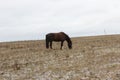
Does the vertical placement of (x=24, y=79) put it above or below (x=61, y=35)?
below

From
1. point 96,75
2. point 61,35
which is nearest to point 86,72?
point 96,75

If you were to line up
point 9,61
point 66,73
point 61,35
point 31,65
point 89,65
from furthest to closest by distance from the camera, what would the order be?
point 61,35, point 9,61, point 31,65, point 89,65, point 66,73

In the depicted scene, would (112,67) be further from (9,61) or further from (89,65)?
(9,61)

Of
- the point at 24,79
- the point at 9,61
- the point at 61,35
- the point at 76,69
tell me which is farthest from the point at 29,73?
the point at 61,35

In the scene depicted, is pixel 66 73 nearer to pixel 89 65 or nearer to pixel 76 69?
pixel 76 69

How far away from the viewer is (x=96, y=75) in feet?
64.1

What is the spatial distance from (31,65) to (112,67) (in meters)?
6.82

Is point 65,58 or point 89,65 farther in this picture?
point 65,58

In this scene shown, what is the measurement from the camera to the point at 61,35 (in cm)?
3816

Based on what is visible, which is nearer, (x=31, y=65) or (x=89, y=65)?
(x=89, y=65)

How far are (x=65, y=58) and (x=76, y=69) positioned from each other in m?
6.38

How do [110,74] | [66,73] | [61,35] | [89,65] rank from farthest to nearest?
[61,35]
[89,65]
[66,73]
[110,74]

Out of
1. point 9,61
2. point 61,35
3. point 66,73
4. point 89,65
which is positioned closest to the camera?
point 66,73

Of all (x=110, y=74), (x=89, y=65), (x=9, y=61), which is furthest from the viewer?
(x=9, y=61)
